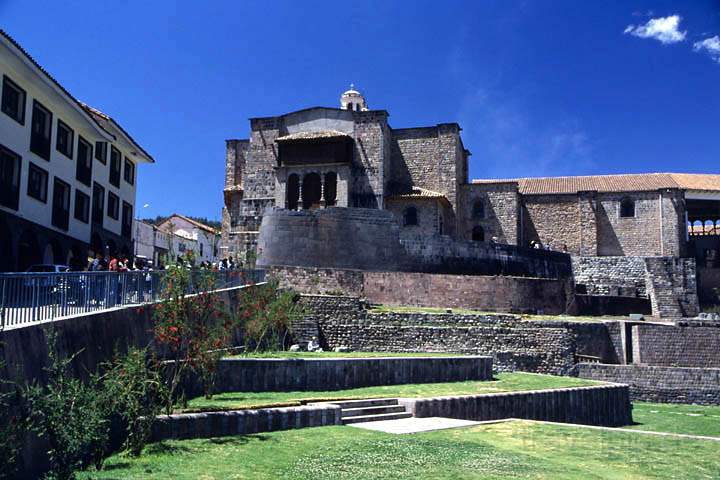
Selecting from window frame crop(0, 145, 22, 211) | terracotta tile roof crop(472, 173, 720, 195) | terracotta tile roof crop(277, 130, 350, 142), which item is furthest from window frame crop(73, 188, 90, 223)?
terracotta tile roof crop(472, 173, 720, 195)

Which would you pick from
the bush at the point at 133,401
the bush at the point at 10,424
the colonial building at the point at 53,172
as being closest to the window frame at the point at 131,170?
the colonial building at the point at 53,172

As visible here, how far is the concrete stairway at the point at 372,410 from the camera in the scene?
14070 millimetres

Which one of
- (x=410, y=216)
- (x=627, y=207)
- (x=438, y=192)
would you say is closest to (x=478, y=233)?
(x=438, y=192)

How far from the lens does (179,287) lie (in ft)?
42.0

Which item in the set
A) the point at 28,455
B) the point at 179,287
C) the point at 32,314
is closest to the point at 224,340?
the point at 179,287

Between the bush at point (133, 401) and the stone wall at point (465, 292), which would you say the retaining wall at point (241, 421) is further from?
the stone wall at point (465, 292)

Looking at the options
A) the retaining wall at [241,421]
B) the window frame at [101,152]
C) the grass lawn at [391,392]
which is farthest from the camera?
the window frame at [101,152]

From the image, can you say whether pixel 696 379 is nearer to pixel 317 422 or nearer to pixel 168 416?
pixel 317 422

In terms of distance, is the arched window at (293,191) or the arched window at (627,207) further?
the arched window at (627,207)

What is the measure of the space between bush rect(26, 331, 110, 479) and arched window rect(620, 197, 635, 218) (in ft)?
152

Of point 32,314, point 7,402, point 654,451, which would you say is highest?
point 32,314

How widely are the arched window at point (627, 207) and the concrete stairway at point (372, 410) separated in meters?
38.8

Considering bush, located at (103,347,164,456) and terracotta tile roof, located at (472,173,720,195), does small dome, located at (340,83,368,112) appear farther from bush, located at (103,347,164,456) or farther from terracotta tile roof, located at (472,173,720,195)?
bush, located at (103,347,164,456)

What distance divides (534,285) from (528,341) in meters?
7.74
